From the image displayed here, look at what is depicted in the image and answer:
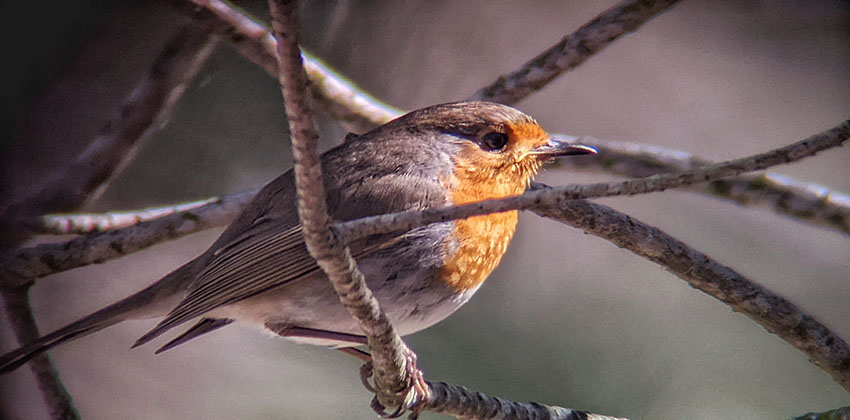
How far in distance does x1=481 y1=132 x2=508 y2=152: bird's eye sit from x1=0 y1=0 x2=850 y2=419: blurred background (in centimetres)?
164

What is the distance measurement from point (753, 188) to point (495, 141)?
1.49 meters

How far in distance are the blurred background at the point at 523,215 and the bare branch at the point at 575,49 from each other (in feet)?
4.82

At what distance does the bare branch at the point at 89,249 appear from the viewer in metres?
3.59

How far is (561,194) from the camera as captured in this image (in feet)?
6.00

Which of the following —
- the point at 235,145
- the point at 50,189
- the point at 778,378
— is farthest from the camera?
the point at 235,145

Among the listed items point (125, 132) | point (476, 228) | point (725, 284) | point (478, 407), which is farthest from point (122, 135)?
point (725, 284)

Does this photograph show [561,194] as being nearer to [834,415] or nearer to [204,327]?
[834,415]

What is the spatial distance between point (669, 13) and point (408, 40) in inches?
84.9

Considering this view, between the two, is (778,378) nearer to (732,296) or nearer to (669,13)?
Result: (732,296)

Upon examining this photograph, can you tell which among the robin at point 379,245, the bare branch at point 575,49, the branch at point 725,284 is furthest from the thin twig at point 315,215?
the bare branch at point 575,49

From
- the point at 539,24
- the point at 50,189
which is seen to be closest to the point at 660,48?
the point at 539,24

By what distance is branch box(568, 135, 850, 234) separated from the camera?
13.0 feet

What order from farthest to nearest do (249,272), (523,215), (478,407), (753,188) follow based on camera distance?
(523,215), (753,188), (249,272), (478,407)

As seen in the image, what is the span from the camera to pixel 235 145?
17.7 ft
